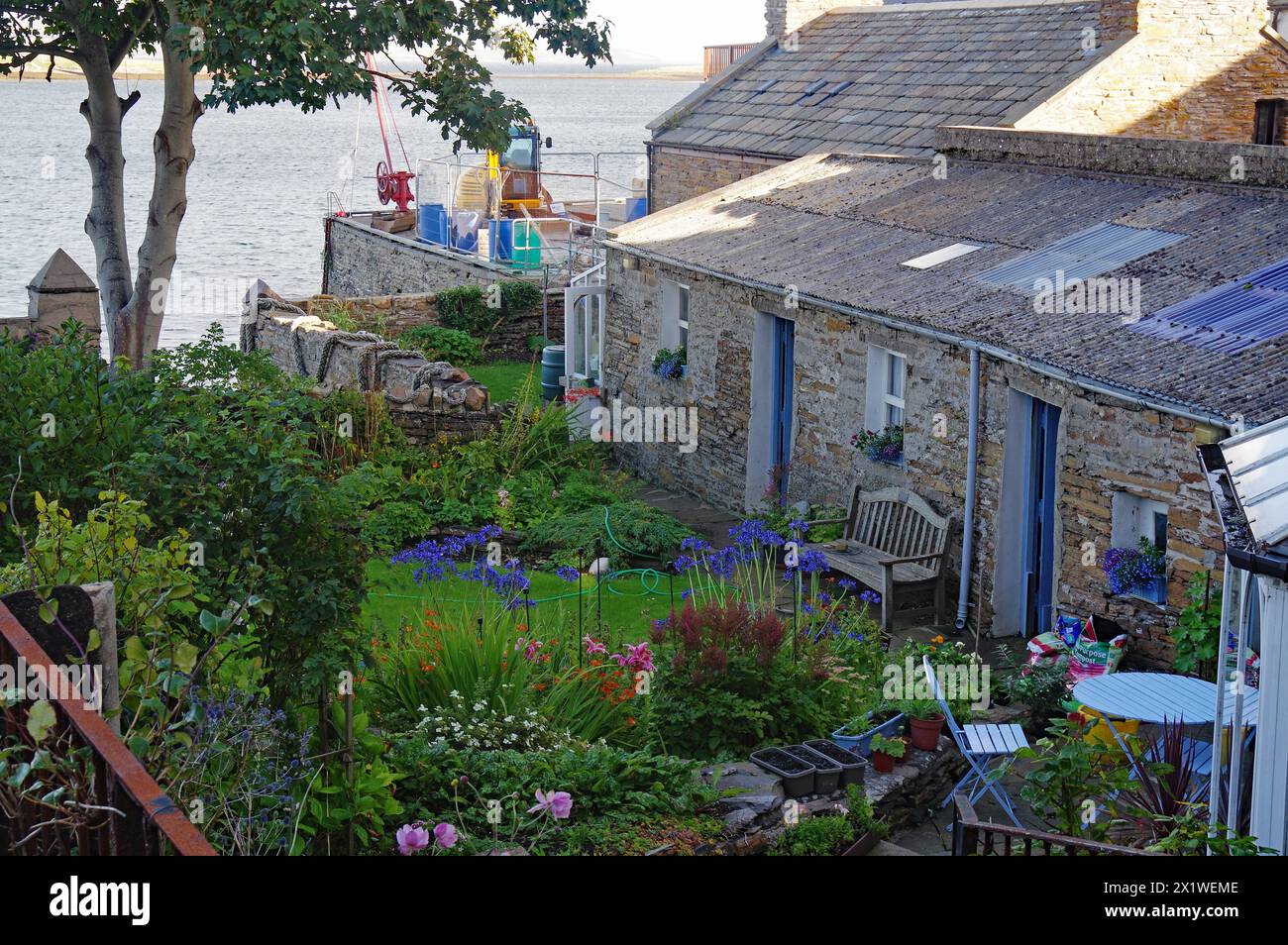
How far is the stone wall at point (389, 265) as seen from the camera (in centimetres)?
3133

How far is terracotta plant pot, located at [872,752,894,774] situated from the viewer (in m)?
9.04

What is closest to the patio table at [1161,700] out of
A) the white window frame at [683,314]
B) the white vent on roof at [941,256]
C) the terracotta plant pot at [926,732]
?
the terracotta plant pot at [926,732]

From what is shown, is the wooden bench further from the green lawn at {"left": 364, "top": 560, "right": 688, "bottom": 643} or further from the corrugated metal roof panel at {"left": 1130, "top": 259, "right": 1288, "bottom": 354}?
the corrugated metal roof panel at {"left": 1130, "top": 259, "right": 1288, "bottom": 354}

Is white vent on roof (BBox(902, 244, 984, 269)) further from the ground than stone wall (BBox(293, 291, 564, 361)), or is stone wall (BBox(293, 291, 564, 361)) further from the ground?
white vent on roof (BBox(902, 244, 984, 269))

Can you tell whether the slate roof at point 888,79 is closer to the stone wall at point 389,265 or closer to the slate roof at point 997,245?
the slate roof at point 997,245

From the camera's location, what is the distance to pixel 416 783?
7.38 meters

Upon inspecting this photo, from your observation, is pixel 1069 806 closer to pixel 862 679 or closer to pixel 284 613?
pixel 862 679

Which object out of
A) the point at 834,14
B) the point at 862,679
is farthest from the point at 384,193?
the point at 862,679

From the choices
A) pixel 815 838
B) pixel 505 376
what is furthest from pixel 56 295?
pixel 815 838

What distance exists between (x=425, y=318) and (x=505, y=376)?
3094 mm

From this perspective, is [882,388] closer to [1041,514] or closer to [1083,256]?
[1083,256]

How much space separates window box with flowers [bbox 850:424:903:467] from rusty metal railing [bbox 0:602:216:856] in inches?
405

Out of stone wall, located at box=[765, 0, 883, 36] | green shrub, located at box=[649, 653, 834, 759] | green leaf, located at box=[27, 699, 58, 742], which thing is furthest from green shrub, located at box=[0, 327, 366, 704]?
stone wall, located at box=[765, 0, 883, 36]

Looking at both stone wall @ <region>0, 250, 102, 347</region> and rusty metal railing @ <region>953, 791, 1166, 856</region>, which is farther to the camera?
stone wall @ <region>0, 250, 102, 347</region>
